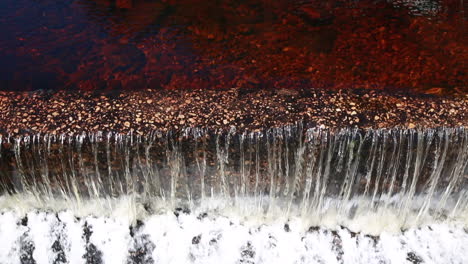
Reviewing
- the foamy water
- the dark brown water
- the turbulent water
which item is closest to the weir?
the turbulent water

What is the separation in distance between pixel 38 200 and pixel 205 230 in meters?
1.21

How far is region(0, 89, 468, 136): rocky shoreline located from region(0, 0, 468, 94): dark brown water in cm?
33

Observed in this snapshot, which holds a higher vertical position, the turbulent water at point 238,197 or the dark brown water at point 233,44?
the dark brown water at point 233,44

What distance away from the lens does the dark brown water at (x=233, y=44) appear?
12.1 ft

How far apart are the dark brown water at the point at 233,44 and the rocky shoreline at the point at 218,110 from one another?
0.33m

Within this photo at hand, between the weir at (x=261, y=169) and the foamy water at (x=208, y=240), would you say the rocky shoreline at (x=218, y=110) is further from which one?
the foamy water at (x=208, y=240)

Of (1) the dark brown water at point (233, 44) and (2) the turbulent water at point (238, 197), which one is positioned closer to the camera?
(2) the turbulent water at point (238, 197)

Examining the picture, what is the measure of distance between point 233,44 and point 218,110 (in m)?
Result: 1.14

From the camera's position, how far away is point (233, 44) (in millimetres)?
4062

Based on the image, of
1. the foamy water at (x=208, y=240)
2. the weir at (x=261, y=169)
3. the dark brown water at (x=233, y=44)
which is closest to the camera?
the weir at (x=261, y=169)

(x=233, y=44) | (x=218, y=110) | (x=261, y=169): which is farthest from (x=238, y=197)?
(x=233, y=44)

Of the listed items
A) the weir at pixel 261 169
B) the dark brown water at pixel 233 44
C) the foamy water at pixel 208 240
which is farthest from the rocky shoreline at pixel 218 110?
the foamy water at pixel 208 240

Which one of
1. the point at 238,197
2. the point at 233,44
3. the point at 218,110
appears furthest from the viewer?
the point at 233,44

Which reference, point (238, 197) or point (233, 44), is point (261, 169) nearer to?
point (238, 197)
